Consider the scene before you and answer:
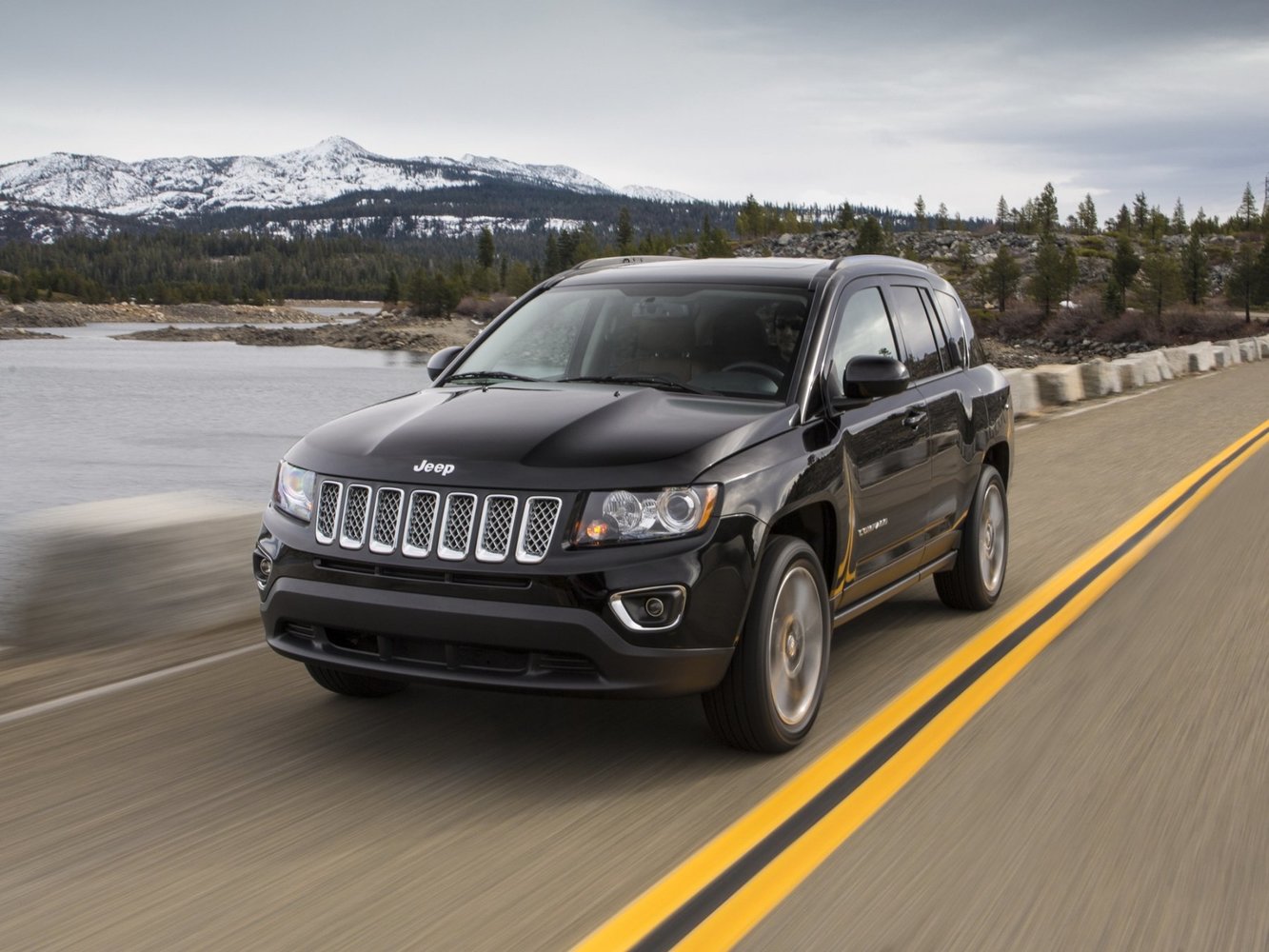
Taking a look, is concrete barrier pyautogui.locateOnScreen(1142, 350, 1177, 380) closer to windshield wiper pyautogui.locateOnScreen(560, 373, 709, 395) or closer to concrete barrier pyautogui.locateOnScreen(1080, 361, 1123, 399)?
A: concrete barrier pyautogui.locateOnScreen(1080, 361, 1123, 399)

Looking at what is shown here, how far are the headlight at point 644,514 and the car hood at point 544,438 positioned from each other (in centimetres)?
4

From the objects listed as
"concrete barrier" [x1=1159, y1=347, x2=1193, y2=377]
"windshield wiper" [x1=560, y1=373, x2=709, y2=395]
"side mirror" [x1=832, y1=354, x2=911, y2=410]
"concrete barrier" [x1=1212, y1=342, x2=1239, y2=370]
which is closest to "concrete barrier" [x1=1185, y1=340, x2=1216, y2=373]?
"concrete barrier" [x1=1159, y1=347, x2=1193, y2=377]

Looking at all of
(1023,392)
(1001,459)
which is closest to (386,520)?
(1001,459)

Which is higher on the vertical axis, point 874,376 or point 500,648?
point 874,376

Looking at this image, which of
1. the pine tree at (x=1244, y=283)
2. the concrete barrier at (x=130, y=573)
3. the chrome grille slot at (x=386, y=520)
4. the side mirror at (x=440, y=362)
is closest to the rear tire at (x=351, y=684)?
the chrome grille slot at (x=386, y=520)

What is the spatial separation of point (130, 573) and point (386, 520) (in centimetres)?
281

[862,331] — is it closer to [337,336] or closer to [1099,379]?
[1099,379]

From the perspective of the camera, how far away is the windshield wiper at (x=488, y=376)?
5.61 metres

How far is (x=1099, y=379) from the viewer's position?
24875 millimetres

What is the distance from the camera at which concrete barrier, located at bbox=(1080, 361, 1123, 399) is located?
24.5m

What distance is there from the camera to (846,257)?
6.08m

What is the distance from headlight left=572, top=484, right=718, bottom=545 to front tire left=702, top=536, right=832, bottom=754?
0.38 meters

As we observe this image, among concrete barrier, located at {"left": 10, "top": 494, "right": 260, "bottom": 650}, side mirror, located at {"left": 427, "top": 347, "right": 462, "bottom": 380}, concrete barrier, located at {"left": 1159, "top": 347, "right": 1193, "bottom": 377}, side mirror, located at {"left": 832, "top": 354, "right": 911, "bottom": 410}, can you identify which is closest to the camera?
side mirror, located at {"left": 832, "top": 354, "right": 911, "bottom": 410}

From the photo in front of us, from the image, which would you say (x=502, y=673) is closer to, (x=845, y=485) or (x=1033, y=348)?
(x=845, y=485)
